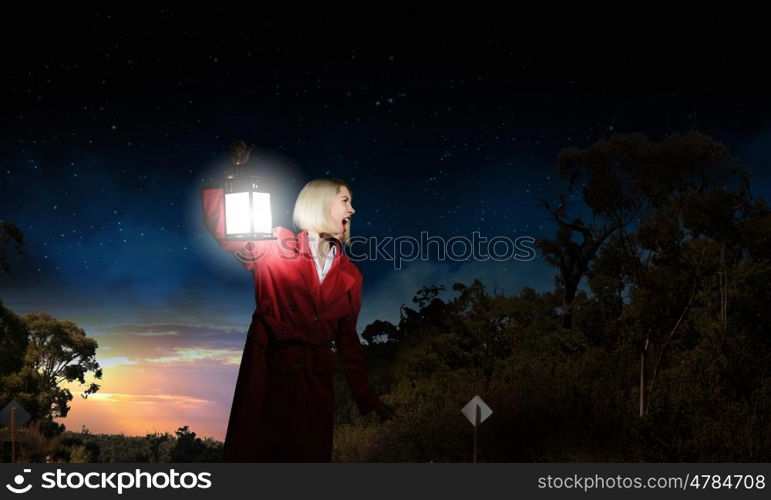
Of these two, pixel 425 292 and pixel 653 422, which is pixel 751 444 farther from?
pixel 425 292

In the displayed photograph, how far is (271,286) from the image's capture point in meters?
5.70

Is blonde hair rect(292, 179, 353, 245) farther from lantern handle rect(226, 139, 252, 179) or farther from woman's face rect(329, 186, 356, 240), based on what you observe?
lantern handle rect(226, 139, 252, 179)

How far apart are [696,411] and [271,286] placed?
10378 millimetres

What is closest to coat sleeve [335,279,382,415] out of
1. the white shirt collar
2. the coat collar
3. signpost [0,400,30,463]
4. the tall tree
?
the coat collar

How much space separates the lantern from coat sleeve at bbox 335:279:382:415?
2.85ft

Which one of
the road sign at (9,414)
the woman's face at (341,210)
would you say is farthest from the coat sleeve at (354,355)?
the road sign at (9,414)

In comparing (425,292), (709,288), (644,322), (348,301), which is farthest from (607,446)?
(348,301)

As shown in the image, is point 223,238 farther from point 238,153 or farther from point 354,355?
point 354,355

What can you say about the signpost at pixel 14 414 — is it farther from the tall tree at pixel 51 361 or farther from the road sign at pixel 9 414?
the tall tree at pixel 51 361

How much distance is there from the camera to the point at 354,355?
6031 millimetres

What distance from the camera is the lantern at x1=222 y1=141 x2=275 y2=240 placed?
5629 mm

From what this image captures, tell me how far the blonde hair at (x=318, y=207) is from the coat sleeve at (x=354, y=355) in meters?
0.49

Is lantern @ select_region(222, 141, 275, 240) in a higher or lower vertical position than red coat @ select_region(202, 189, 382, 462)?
higher

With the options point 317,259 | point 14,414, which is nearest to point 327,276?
point 317,259
